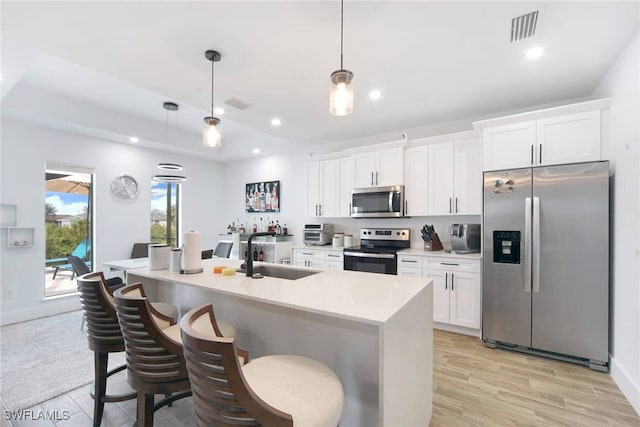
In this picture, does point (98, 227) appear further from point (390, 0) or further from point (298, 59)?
point (390, 0)

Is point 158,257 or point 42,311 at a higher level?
point 158,257

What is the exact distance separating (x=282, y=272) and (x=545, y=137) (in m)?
2.95

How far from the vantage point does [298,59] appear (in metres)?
2.45

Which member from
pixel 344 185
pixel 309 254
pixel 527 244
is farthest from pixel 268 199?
pixel 527 244

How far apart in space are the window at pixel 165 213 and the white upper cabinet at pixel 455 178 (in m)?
4.84

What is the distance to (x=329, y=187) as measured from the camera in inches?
190

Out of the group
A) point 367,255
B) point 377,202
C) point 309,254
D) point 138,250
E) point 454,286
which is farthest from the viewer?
point 138,250

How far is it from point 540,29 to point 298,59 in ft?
5.93

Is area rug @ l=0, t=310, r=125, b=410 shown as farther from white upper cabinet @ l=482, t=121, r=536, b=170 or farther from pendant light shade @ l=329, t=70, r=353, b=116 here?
white upper cabinet @ l=482, t=121, r=536, b=170

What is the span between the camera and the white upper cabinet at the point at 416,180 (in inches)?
156

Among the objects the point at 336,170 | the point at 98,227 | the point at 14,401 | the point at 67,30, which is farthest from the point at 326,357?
the point at 98,227

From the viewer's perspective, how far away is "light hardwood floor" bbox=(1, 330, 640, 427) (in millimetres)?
1957

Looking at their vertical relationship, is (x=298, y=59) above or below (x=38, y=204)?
above

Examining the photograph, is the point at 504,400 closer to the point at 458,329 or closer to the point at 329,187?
the point at 458,329
